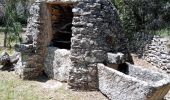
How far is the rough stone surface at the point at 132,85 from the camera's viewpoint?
286 inches

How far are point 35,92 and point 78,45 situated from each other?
1995 mm

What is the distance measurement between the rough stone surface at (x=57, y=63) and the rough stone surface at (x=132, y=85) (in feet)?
4.42

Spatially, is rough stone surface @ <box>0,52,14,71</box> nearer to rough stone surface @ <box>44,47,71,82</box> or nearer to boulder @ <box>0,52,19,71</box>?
boulder @ <box>0,52,19,71</box>

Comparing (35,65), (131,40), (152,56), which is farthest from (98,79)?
(131,40)

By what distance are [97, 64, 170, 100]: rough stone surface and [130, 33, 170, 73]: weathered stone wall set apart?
3.78 m

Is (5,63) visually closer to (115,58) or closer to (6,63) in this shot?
(6,63)

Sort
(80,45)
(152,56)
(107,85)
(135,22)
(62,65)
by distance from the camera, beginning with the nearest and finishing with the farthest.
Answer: (107,85) → (80,45) → (62,65) → (152,56) → (135,22)

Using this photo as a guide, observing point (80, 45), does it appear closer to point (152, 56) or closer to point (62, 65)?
point (62, 65)

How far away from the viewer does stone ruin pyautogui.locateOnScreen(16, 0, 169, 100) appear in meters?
9.17

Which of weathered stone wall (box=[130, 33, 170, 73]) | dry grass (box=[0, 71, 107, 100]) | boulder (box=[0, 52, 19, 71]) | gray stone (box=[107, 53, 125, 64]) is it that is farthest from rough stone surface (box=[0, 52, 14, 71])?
weathered stone wall (box=[130, 33, 170, 73])

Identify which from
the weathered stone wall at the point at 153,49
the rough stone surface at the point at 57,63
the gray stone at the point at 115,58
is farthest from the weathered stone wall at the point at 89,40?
the weathered stone wall at the point at 153,49

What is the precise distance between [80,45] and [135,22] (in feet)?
26.5

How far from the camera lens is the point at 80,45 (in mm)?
9227

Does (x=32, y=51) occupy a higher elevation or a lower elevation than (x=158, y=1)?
lower
